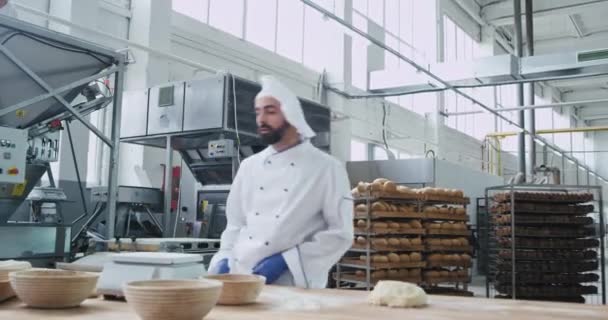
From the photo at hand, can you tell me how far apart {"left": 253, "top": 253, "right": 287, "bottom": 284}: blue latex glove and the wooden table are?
0.44 metres

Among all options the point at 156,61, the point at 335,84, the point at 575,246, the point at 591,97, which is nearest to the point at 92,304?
the point at 156,61

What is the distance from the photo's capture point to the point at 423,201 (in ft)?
20.3

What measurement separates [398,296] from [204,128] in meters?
3.41

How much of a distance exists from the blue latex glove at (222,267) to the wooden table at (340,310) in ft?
1.92

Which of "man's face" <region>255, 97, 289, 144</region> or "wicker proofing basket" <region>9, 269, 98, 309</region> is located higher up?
"man's face" <region>255, 97, 289, 144</region>

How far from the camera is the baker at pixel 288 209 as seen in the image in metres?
1.88

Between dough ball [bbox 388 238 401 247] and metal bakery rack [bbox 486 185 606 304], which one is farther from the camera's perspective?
metal bakery rack [bbox 486 185 606 304]

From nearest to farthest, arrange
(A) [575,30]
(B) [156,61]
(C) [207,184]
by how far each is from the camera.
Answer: (C) [207,184], (B) [156,61], (A) [575,30]

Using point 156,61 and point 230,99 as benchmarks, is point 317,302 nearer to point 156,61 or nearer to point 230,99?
point 230,99

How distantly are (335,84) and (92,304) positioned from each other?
25.9ft

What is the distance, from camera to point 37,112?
10.8ft

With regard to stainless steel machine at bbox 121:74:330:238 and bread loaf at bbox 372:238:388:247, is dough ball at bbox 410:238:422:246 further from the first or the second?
stainless steel machine at bbox 121:74:330:238

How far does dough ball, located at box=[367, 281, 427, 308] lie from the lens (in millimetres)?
1225

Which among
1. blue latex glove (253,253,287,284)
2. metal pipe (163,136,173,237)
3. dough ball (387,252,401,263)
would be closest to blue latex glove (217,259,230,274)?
blue latex glove (253,253,287,284)
